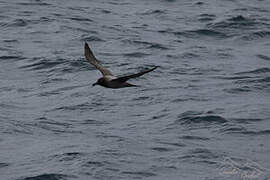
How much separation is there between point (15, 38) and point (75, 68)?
3.84m

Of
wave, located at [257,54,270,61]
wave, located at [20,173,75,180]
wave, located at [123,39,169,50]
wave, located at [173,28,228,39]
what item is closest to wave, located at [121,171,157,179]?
wave, located at [20,173,75,180]

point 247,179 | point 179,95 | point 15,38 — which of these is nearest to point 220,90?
point 179,95

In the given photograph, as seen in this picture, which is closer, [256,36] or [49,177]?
[49,177]

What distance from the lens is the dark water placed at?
13.1 m

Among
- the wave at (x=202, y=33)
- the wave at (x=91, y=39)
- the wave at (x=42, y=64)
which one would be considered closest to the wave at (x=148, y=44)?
the wave at (x=91, y=39)

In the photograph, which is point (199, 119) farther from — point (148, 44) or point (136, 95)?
point (148, 44)

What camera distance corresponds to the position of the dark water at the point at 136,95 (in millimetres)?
13086

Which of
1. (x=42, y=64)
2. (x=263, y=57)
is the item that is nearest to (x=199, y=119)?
(x=42, y=64)

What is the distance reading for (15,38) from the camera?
23.1 meters

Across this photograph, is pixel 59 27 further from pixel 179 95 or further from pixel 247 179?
pixel 247 179

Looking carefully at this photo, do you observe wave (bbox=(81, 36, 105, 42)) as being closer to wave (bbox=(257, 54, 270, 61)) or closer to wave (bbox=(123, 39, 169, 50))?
wave (bbox=(123, 39, 169, 50))

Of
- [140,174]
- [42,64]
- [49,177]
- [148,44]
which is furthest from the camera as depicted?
[148,44]

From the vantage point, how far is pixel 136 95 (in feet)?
57.6

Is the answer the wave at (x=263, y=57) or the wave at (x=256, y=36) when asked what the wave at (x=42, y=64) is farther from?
the wave at (x=256, y=36)
